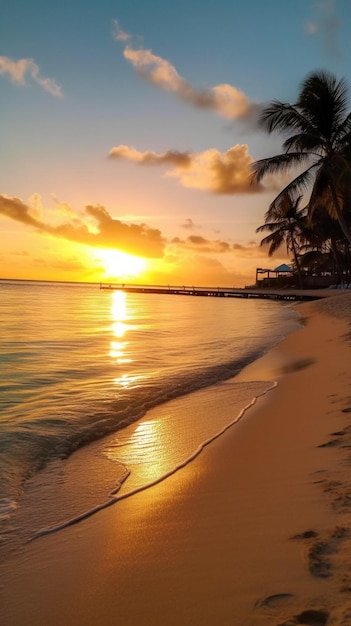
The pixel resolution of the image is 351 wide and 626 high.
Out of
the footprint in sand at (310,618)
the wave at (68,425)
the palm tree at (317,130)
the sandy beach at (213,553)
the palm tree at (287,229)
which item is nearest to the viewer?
the footprint in sand at (310,618)

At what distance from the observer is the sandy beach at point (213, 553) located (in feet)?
6.42

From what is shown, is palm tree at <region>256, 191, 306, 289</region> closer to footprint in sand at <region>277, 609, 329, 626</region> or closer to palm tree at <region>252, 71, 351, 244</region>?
palm tree at <region>252, 71, 351, 244</region>

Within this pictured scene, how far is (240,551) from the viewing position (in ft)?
7.79

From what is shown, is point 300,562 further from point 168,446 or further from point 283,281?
point 283,281

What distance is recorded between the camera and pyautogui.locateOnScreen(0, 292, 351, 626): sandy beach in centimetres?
196

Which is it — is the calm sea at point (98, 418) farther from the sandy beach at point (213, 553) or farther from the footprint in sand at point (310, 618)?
the footprint in sand at point (310, 618)

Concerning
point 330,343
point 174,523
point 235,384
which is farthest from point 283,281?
point 174,523

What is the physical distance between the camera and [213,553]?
2400mm

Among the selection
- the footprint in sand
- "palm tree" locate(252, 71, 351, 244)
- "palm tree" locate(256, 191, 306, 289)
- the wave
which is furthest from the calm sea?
"palm tree" locate(256, 191, 306, 289)

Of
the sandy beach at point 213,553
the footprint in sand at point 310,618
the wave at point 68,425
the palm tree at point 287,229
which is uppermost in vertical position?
the palm tree at point 287,229

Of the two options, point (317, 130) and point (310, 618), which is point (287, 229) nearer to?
point (317, 130)

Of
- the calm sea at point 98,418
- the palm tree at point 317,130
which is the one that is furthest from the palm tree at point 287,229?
the calm sea at point 98,418

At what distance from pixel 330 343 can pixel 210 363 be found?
3888 millimetres

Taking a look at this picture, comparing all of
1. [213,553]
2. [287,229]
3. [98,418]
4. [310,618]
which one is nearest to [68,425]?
[98,418]
